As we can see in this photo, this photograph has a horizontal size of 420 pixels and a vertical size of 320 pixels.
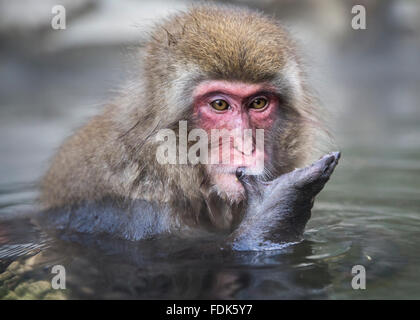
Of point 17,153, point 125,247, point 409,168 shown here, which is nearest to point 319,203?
point 409,168

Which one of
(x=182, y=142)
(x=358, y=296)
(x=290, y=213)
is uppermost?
(x=182, y=142)

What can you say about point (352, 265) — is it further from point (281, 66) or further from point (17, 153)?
point (17, 153)

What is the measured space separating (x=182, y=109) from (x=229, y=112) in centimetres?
33

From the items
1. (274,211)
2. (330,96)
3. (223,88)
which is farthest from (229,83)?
(330,96)

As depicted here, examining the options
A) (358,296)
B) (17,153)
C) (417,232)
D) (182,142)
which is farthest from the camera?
(17,153)

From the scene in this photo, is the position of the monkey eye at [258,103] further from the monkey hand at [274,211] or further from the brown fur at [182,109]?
the monkey hand at [274,211]

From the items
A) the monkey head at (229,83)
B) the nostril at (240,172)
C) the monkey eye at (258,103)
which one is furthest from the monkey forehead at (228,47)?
the nostril at (240,172)

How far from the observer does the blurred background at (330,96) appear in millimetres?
4309

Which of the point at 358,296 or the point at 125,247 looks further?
the point at 125,247

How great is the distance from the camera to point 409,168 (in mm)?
6875

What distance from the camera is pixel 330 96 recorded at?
5832 millimetres

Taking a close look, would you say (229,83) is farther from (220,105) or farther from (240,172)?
(240,172)

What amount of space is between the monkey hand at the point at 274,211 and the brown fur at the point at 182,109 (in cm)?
29

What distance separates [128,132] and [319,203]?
2.37m
